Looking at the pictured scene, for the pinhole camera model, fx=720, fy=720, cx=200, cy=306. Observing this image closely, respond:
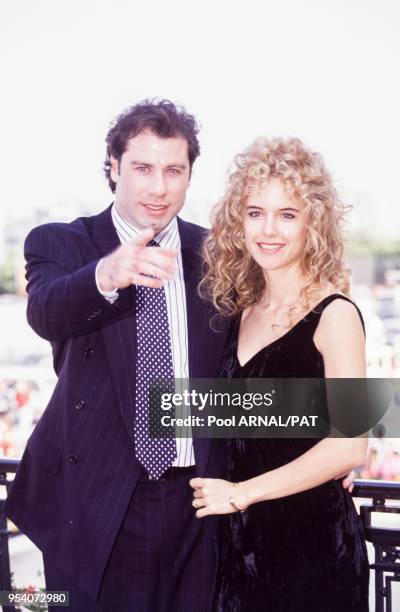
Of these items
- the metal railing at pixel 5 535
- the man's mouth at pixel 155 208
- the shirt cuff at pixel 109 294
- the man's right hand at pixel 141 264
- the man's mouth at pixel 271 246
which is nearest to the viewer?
the man's right hand at pixel 141 264

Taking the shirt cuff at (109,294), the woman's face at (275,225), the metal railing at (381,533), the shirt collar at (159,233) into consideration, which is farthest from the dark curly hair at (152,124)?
the metal railing at (381,533)

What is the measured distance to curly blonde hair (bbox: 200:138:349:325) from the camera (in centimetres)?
132

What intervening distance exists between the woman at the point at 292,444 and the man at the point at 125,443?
9 cm

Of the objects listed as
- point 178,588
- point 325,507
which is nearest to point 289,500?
point 325,507

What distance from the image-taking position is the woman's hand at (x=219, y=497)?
4.13 ft

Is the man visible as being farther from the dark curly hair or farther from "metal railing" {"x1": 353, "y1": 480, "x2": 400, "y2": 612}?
"metal railing" {"x1": 353, "y1": 480, "x2": 400, "y2": 612}

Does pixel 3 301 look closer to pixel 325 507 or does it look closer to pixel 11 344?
pixel 11 344

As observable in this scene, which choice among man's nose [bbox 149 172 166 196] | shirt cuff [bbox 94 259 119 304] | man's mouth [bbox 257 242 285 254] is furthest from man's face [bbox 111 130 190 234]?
shirt cuff [bbox 94 259 119 304]

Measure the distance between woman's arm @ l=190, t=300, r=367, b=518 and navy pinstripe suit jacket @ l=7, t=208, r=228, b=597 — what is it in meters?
0.17

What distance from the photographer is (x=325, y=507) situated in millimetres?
1307

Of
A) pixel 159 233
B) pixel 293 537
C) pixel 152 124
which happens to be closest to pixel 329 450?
pixel 293 537

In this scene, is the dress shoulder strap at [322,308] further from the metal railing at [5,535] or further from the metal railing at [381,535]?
the metal railing at [5,535]

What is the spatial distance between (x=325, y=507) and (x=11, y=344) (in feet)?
85.7

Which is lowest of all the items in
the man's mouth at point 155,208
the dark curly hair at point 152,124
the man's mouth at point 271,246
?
the man's mouth at point 271,246
